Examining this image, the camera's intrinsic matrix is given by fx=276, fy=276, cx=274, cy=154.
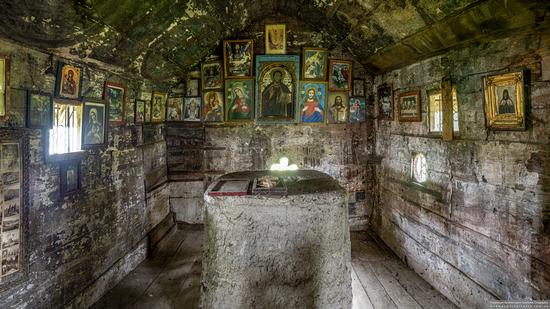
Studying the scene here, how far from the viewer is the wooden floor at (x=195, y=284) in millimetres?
3783

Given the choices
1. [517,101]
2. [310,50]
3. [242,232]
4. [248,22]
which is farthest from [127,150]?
[517,101]

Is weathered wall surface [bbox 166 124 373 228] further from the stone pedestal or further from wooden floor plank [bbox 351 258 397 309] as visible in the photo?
the stone pedestal

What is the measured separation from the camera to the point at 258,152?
652 centimetres

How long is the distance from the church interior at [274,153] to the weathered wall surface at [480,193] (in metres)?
0.02

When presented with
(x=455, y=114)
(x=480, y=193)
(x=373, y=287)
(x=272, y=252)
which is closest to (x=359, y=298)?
(x=373, y=287)

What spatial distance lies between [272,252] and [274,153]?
3.92m

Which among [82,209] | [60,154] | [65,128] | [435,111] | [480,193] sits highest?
[435,111]

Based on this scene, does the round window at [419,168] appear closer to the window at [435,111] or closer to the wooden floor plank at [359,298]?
the window at [435,111]

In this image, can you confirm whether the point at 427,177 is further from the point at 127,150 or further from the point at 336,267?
the point at 127,150

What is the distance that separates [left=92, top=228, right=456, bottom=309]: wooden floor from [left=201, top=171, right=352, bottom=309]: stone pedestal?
135cm

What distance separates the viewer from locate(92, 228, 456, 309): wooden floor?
12.4ft

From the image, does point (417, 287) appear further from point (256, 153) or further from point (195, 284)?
point (256, 153)

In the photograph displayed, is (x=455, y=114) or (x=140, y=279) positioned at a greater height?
(x=455, y=114)

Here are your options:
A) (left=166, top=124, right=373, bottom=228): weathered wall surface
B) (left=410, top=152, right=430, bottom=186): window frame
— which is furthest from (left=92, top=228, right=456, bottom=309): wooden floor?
(left=410, top=152, right=430, bottom=186): window frame
